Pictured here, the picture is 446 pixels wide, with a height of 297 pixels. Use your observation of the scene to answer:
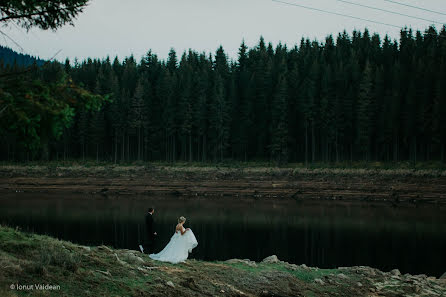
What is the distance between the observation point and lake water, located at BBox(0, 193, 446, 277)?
20.2m

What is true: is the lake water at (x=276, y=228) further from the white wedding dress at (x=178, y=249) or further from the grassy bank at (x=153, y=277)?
the white wedding dress at (x=178, y=249)

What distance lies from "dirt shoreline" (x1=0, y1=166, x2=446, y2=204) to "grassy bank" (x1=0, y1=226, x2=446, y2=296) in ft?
111

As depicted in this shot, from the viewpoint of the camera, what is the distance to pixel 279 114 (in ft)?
229

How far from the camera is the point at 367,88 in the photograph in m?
66.6

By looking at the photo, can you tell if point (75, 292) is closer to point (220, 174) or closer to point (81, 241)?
point (81, 241)

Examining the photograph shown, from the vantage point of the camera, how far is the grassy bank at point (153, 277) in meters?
8.28

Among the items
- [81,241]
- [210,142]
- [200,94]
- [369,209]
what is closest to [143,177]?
[210,142]

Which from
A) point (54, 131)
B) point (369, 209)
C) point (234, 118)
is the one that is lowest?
point (369, 209)

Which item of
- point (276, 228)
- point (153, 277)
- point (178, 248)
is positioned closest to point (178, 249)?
point (178, 248)

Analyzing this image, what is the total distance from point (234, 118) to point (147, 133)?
16689mm

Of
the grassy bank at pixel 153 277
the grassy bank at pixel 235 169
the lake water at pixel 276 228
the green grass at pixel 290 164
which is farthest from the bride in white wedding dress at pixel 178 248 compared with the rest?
the green grass at pixel 290 164

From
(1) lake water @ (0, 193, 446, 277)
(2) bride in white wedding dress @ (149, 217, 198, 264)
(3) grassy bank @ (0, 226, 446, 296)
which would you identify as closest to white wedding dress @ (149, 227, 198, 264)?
(2) bride in white wedding dress @ (149, 217, 198, 264)

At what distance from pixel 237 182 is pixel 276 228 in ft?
86.6

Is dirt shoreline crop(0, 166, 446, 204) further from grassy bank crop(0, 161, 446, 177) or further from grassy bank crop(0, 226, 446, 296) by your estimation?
grassy bank crop(0, 226, 446, 296)
